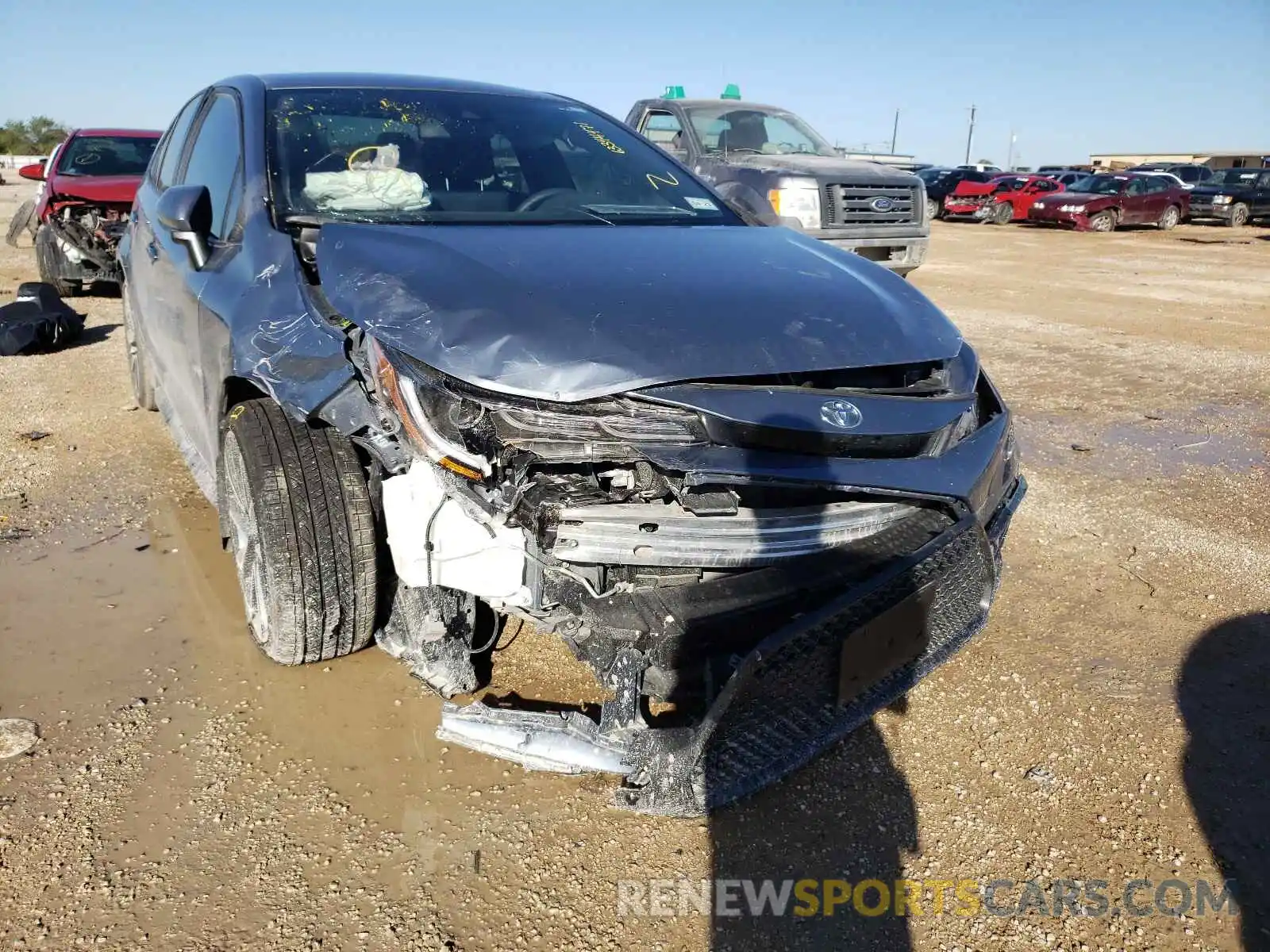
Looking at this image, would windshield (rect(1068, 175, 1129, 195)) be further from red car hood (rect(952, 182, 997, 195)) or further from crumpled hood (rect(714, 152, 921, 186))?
crumpled hood (rect(714, 152, 921, 186))

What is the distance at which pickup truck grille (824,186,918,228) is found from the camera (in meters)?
8.94

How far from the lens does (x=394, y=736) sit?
8.46 feet

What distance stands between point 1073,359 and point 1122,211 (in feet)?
59.8

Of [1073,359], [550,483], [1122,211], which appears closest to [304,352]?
[550,483]

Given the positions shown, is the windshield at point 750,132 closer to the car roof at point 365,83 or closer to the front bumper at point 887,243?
the front bumper at point 887,243

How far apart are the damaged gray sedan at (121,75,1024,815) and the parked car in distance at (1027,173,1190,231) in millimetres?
23142

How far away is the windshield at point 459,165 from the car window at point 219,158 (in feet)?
0.61

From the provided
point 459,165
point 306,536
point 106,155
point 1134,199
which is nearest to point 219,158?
point 459,165

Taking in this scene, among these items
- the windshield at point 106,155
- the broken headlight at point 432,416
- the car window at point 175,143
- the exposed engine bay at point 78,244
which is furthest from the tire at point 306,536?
the windshield at point 106,155

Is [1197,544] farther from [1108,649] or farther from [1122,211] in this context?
[1122,211]

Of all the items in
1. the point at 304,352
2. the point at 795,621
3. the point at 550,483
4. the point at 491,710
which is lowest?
the point at 491,710

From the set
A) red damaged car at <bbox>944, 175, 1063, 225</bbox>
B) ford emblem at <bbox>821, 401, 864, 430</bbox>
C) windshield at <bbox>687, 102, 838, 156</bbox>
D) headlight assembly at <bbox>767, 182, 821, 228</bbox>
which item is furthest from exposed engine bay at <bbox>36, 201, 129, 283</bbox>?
red damaged car at <bbox>944, 175, 1063, 225</bbox>

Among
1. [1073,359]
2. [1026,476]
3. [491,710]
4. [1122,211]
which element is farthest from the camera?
[1122,211]

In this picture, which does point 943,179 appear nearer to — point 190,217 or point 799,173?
point 799,173
